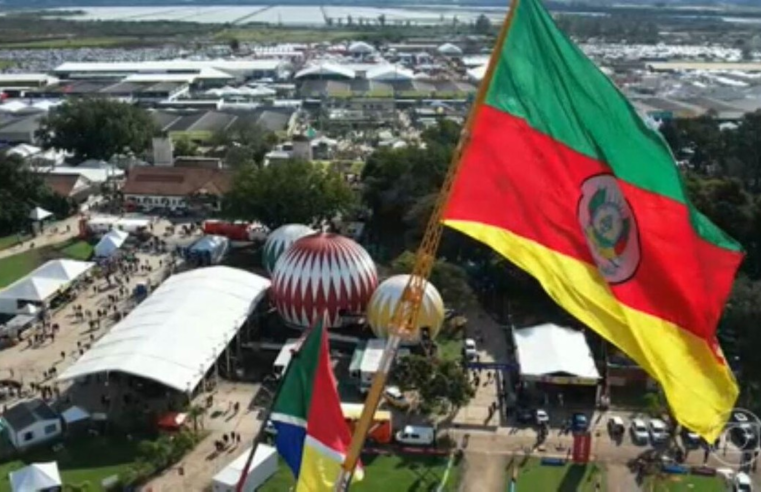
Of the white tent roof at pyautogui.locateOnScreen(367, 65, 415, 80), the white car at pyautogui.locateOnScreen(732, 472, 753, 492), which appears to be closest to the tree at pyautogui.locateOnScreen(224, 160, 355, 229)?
the white car at pyautogui.locateOnScreen(732, 472, 753, 492)

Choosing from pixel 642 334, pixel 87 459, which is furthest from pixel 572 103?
pixel 87 459

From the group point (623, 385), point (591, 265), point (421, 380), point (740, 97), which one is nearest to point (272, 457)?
point (421, 380)

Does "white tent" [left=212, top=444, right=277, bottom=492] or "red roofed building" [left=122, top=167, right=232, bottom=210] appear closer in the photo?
"white tent" [left=212, top=444, right=277, bottom=492]

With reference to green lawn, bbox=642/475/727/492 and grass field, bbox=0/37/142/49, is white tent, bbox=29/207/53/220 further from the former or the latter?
grass field, bbox=0/37/142/49

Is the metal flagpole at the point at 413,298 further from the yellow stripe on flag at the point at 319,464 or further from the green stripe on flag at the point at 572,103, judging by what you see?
the yellow stripe on flag at the point at 319,464

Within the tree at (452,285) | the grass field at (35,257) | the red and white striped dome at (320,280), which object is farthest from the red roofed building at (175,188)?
the tree at (452,285)

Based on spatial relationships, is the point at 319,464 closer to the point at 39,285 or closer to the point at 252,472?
the point at 252,472
